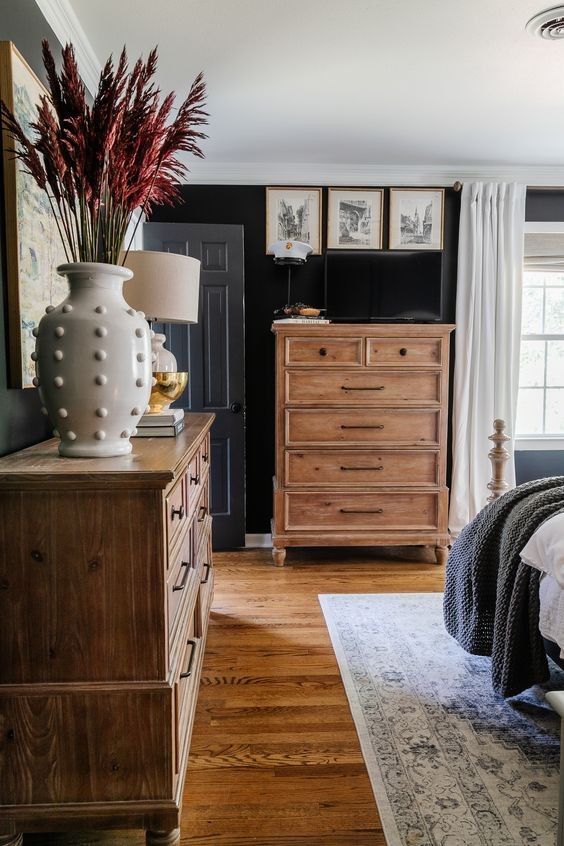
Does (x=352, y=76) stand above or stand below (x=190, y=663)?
above

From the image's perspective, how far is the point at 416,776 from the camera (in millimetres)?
1708

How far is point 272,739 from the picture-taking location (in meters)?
1.88

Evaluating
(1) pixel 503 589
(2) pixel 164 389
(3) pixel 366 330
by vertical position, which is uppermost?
(3) pixel 366 330

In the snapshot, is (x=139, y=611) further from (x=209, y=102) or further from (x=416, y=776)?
(x=209, y=102)

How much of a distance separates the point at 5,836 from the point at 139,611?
0.60 meters

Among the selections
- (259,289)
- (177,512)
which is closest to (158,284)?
(177,512)

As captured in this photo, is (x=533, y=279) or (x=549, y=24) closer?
(x=549, y=24)

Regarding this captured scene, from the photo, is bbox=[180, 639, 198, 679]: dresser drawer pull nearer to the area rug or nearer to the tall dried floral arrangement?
the area rug

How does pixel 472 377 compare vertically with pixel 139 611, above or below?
above

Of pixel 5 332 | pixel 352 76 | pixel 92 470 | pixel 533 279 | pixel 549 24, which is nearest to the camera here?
pixel 92 470

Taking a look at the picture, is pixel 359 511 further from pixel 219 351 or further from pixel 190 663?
pixel 190 663

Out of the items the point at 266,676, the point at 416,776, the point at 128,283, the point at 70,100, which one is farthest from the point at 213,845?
the point at 70,100

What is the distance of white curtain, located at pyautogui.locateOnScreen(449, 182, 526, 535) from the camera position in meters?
3.91

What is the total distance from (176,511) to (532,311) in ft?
11.6
